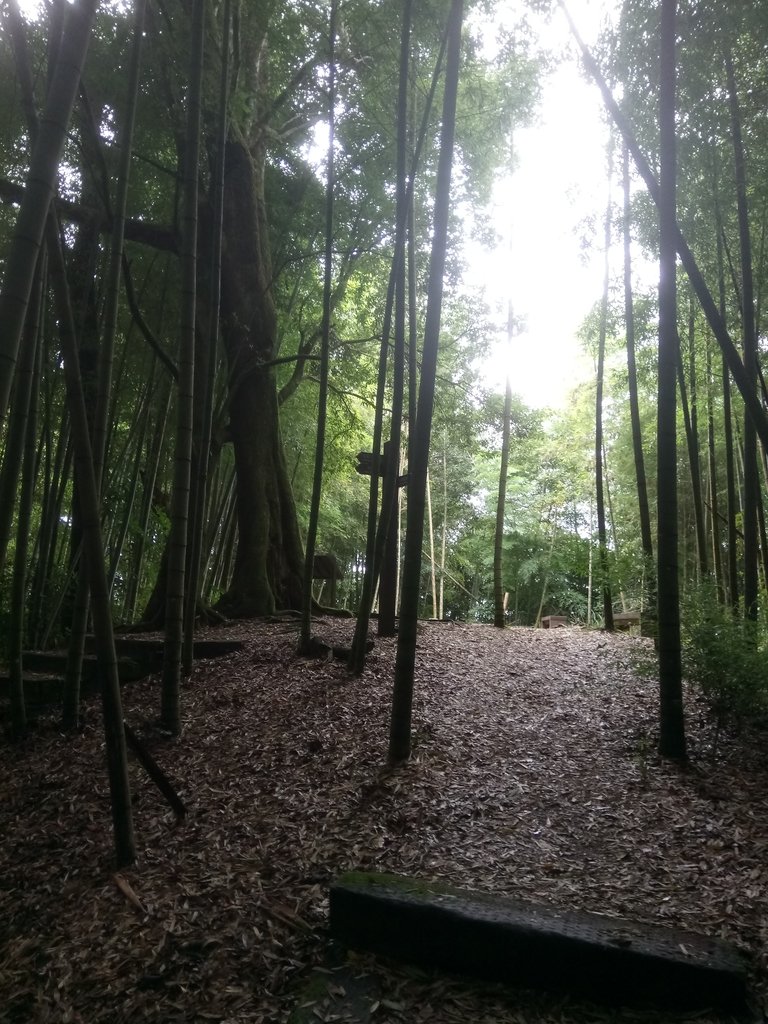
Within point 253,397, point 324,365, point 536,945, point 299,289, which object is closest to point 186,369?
point 324,365

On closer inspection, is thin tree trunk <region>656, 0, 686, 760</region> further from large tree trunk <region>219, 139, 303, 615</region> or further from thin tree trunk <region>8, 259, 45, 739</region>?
large tree trunk <region>219, 139, 303, 615</region>

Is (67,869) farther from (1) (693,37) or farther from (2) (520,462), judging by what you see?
(2) (520,462)

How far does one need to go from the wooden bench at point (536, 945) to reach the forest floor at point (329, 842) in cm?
6

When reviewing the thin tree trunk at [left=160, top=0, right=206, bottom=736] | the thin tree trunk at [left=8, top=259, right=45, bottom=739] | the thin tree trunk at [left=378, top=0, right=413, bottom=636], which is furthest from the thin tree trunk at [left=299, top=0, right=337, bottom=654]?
the thin tree trunk at [left=8, top=259, right=45, bottom=739]

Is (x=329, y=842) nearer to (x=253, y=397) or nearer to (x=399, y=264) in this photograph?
(x=399, y=264)

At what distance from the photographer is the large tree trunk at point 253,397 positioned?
6.53 m

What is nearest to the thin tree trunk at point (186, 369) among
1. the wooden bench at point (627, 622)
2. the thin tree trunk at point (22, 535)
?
the thin tree trunk at point (22, 535)

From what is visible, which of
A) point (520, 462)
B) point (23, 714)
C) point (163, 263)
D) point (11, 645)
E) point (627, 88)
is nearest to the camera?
point (11, 645)

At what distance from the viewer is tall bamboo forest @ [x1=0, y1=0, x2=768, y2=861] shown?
Answer: 3.07 metres

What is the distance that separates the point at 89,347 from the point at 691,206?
5.04 m

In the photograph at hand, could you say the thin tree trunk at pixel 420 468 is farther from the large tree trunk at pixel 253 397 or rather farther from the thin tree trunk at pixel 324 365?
the large tree trunk at pixel 253 397

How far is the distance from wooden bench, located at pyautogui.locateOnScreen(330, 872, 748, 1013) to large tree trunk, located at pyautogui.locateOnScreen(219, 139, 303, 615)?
459 centimetres

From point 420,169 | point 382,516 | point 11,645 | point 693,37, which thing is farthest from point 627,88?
point 11,645

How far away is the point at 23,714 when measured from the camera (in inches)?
149
